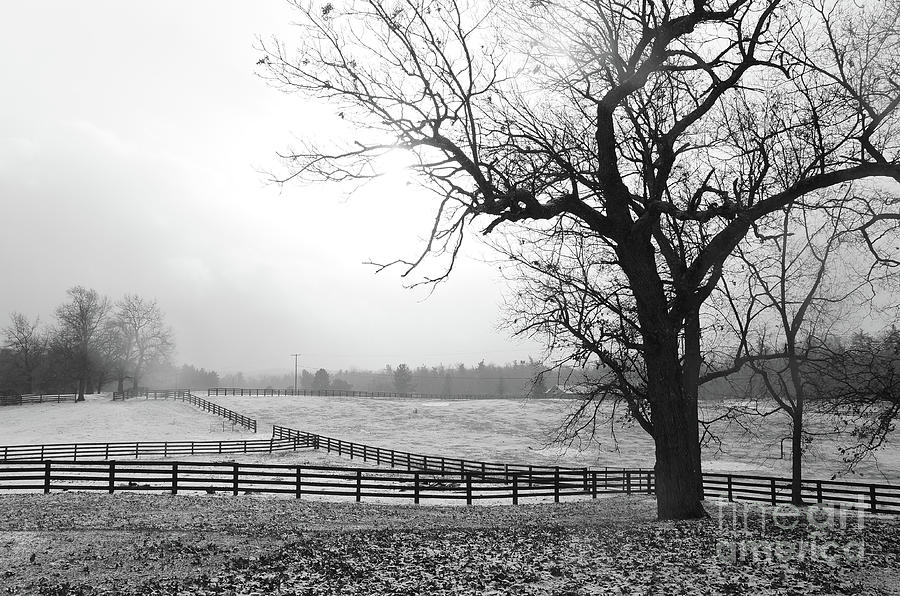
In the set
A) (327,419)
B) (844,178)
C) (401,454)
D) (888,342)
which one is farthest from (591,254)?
(327,419)

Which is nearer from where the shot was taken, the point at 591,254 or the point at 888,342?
the point at 888,342

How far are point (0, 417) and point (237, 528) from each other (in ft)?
202

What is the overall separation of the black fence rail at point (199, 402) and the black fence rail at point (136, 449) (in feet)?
48.2

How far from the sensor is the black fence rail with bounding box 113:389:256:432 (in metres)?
54.8

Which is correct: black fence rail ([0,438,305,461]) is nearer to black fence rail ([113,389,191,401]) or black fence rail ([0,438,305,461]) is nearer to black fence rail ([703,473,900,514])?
black fence rail ([703,473,900,514])

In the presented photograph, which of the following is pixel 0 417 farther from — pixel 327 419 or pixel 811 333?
pixel 811 333

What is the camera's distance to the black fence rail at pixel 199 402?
54.8 meters

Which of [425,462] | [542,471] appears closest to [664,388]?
[542,471]

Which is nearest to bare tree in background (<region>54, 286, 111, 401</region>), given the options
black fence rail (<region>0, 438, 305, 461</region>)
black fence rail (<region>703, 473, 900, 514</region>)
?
black fence rail (<region>0, 438, 305, 461</region>)

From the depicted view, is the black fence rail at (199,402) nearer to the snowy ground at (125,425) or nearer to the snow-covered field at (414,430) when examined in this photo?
the snowy ground at (125,425)

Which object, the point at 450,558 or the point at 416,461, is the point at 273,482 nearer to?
the point at 450,558

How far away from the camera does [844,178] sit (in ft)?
35.4

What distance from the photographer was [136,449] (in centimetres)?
3566

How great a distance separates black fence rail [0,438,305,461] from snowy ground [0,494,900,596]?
2326cm
